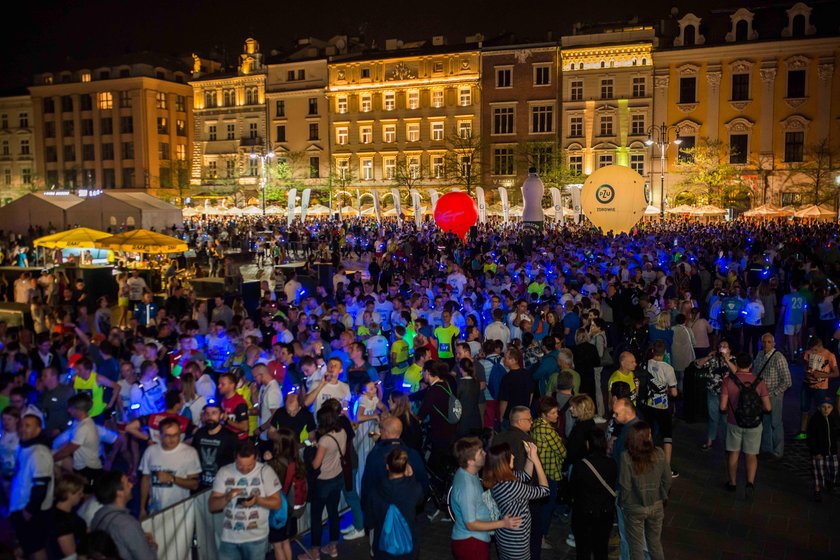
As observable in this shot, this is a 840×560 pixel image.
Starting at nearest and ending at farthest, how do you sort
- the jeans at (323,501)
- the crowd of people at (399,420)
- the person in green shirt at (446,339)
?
the crowd of people at (399,420)
the jeans at (323,501)
the person in green shirt at (446,339)

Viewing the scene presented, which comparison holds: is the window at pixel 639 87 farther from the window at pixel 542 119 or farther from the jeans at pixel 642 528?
the jeans at pixel 642 528

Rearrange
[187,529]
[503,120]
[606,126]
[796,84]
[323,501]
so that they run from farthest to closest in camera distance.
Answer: [503,120], [606,126], [796,84], [323,501], [187,529]

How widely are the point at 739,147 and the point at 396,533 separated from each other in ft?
172

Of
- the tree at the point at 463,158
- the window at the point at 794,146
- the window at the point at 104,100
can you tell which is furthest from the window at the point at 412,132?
the window at the point at 104,100

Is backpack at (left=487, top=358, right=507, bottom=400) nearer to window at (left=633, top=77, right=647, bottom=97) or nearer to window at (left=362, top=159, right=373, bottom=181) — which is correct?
window at (left=633, top=77, right=647, bottom=97)

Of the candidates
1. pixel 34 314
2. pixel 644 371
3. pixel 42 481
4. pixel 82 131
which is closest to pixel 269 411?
pixel 42 481

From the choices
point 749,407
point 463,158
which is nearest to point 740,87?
point 463,158

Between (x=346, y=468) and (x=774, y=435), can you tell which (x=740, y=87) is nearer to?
(x=774, y=435)

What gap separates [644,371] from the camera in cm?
833

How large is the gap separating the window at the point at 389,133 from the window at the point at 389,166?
1.52 metres

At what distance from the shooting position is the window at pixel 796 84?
49.0 metres

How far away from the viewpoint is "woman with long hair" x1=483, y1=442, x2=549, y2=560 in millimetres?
5328

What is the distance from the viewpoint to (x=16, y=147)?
79.9 metres

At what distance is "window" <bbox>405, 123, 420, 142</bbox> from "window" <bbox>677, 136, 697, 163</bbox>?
20838 millimetres
